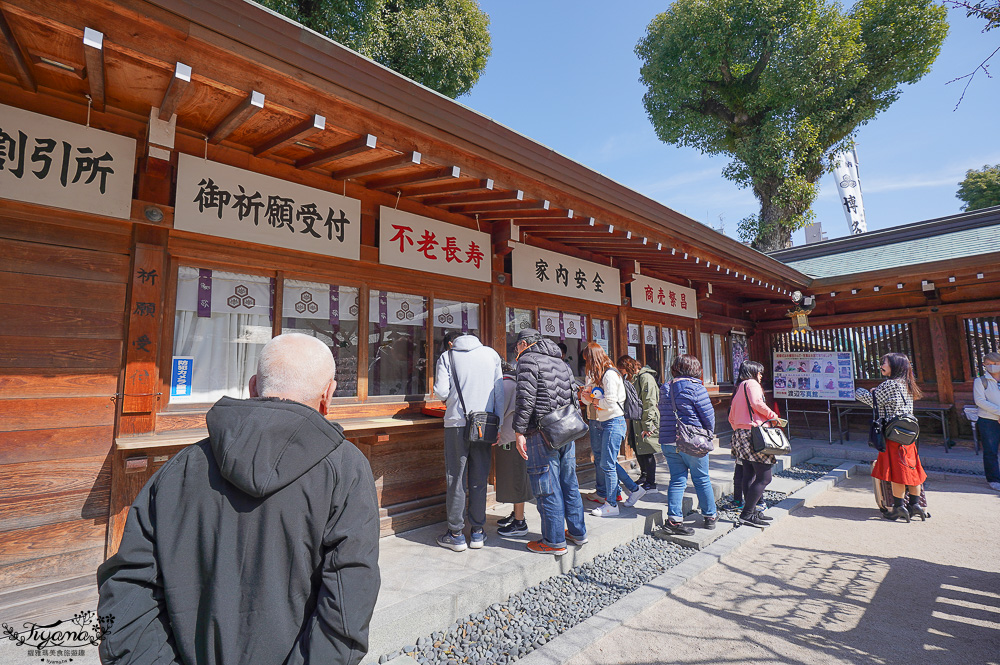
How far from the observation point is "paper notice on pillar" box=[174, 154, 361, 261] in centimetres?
358

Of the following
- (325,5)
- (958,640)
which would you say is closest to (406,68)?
(325,5)

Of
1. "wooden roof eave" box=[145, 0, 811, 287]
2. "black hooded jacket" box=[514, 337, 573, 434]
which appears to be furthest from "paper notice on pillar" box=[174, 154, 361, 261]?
"black hooded jacket" box=[514, 337, 573, 434]

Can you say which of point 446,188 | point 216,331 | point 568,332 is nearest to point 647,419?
point 568,332

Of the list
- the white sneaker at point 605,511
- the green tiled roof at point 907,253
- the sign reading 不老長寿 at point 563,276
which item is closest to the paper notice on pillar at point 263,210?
the sign reading 不老長寿 at point 563,276

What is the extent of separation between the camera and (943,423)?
8977 mm

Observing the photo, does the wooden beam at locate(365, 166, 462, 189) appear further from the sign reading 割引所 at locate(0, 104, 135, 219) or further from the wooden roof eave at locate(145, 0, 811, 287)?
the sign reading 割引所 at locate(0, 104, 135, 219)

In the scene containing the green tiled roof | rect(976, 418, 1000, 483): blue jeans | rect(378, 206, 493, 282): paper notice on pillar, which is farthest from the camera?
the green tiled roof

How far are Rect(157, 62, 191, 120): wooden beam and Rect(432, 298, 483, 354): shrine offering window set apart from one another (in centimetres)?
295

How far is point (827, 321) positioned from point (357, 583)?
508 inches

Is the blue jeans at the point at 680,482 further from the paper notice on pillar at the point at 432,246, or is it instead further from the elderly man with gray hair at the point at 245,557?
the elderly man with gray hair at the point at 245,557

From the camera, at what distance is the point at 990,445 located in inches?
261

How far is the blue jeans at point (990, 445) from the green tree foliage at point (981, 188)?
69.1 feet

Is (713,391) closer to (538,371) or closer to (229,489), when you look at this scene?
(538,371)

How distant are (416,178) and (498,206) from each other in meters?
1.13
